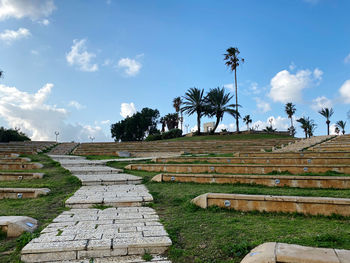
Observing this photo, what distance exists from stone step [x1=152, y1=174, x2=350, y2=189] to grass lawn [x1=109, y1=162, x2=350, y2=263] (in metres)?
1.41

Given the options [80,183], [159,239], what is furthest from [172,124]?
[159,239]

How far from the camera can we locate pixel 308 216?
15.5 feet

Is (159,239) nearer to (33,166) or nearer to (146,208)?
(146,208)

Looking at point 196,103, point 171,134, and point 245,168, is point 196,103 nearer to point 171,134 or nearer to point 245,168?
point 171,134

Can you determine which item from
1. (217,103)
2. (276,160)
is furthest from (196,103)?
(276,160)

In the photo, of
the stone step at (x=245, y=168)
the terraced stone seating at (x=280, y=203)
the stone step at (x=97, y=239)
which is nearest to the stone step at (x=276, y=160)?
the stone step at (x=245, y=168)

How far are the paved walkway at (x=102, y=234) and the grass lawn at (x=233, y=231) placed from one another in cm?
29

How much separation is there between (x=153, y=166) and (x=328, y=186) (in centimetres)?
716

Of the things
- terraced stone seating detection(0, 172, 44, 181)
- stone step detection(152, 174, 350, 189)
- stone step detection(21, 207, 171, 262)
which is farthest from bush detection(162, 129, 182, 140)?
stone step detection(21, 207, 171, 262)

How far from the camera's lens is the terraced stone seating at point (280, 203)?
15.1 ft

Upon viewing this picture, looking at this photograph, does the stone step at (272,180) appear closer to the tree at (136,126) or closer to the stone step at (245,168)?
the stone step at (245,168)

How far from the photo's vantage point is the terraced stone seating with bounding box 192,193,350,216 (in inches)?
181

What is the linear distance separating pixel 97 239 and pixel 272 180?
18.9 ft

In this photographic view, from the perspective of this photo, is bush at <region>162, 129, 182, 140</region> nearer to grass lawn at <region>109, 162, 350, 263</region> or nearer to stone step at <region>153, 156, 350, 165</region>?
stone step at <region>153, 156, 350, 165</region>
